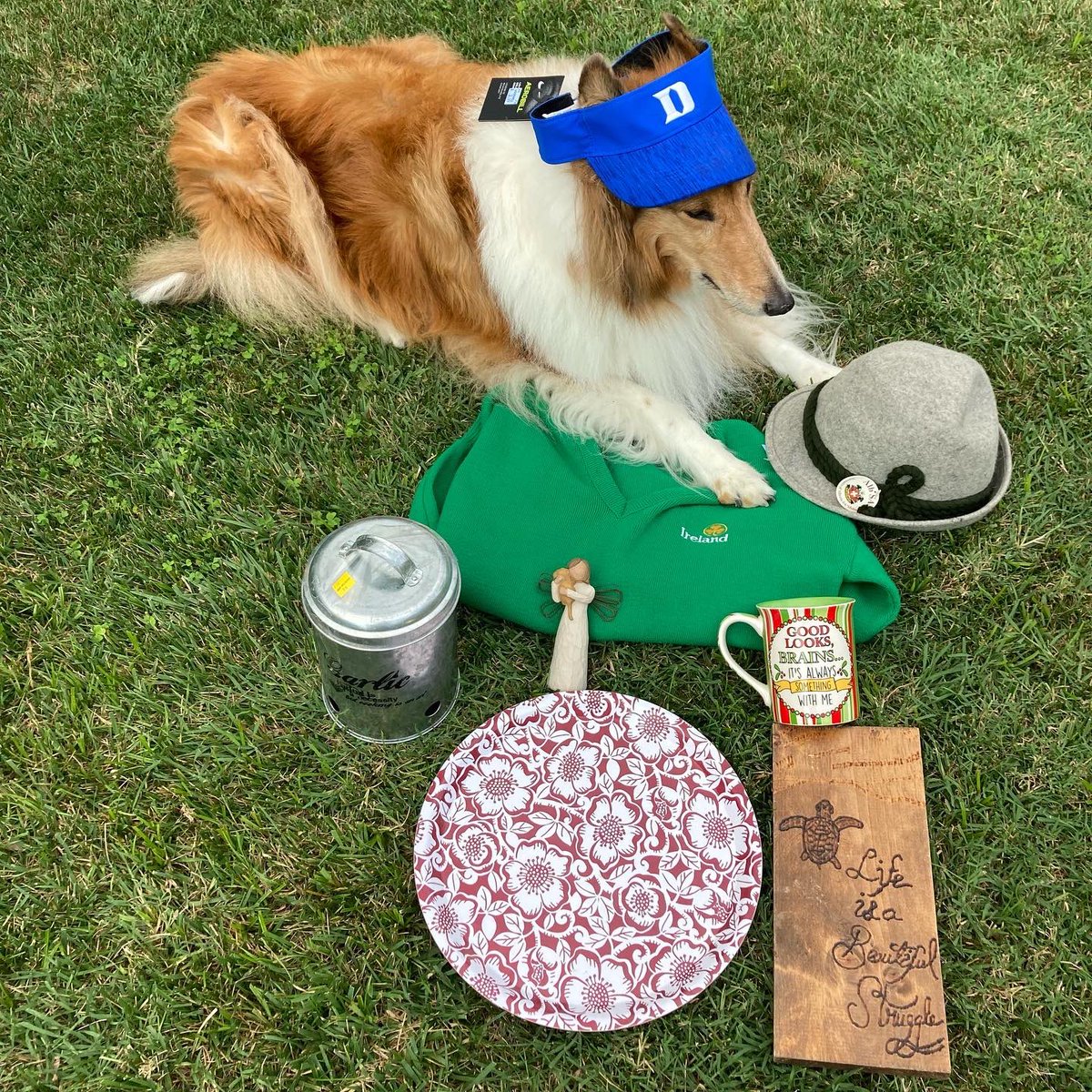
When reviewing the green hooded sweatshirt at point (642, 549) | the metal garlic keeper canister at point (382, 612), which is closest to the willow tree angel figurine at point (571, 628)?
the green hooded sweatshirt at point (642, 549)

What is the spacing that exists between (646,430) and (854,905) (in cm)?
148

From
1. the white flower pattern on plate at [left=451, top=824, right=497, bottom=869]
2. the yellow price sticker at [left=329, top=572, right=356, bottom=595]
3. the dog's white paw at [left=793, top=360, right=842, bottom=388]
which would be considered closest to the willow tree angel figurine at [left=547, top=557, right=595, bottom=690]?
the white flower pattern on plate at [left=451, top=824, right=497, bottom=869]

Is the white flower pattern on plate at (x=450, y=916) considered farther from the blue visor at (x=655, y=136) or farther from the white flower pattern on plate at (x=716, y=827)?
the blue visor at (x=655, y=136)

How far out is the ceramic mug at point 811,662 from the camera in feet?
7.54

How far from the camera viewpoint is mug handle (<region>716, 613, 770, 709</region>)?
2.41 meters

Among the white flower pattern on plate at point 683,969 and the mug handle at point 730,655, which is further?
the mug handle at point 730,655

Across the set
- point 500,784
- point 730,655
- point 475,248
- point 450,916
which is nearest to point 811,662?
point 730,655

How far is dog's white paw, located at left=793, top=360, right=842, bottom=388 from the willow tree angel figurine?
1.09 meters

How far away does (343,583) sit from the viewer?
6.68ft

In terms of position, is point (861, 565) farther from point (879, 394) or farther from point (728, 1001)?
point (728, 1001)

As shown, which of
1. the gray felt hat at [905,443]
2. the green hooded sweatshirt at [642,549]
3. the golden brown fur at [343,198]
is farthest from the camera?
the golden brown fur at [343,198]

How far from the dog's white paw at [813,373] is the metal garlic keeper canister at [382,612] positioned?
4.96 feet

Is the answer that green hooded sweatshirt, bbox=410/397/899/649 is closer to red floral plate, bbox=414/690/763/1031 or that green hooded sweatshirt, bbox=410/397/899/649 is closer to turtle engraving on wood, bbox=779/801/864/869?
red floral plate, bbox=414/690/763/1031

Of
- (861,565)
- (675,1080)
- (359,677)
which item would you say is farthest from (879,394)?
(675,1080)
